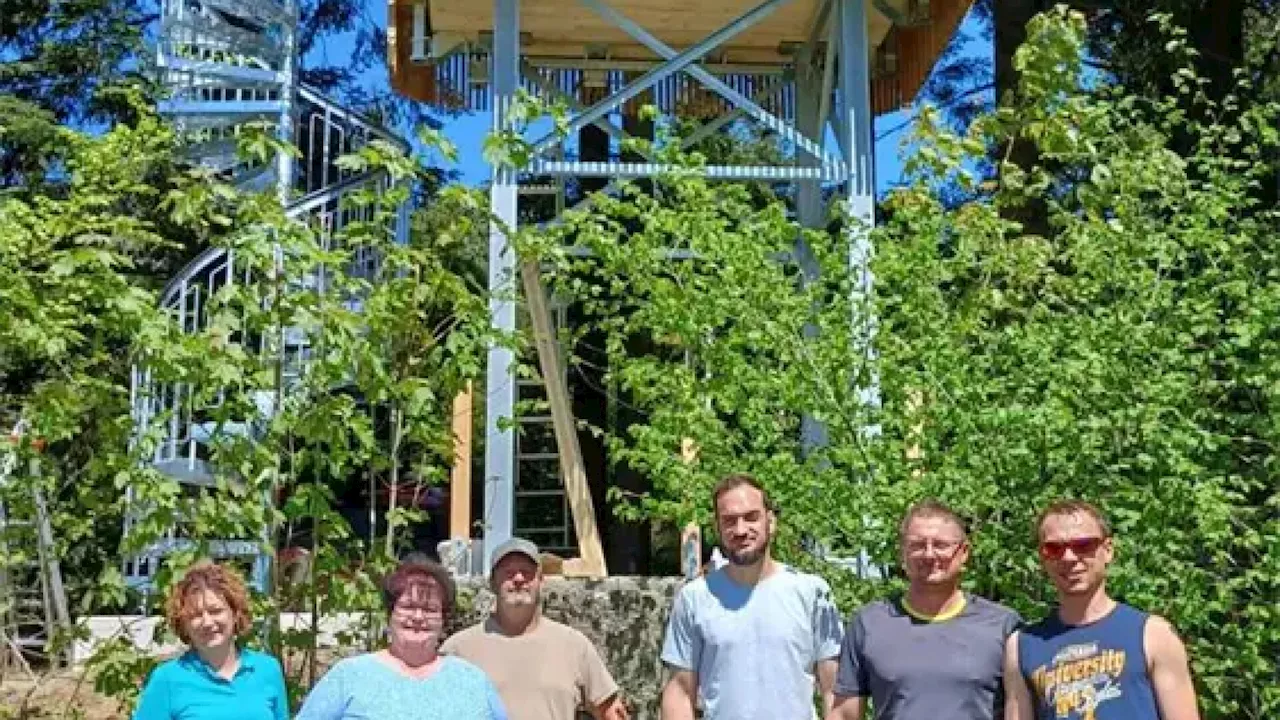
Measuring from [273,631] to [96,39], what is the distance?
13.3 m

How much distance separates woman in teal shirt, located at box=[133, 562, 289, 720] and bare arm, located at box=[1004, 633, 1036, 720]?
5.48 feet

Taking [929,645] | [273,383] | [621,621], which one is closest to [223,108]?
[621,621]

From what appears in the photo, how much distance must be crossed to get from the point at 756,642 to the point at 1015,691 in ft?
2.05

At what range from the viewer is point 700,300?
471 cm

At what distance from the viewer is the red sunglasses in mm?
3119

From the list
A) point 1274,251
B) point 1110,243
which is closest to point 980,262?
point 1110,243

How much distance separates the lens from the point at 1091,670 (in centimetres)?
302

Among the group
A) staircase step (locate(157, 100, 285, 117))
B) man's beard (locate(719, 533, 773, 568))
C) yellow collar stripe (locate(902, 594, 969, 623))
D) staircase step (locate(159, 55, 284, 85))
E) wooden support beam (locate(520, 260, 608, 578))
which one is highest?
staircase step (locate(159, 55, 284, 85))

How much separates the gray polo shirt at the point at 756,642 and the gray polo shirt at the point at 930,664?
0.18 meters

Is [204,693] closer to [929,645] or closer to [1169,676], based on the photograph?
[929,645]

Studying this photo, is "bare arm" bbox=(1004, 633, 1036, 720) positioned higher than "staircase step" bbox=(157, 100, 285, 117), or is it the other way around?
"staircase step" bbox=(157, 100, 285, 117)

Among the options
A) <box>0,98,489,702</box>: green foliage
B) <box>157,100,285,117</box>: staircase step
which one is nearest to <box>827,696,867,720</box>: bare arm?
<box>0,98,489,702</box>: green foliage

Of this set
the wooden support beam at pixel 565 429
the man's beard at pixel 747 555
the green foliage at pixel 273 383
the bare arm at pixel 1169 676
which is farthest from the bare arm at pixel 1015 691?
the wooden support beam at pixel 565 429

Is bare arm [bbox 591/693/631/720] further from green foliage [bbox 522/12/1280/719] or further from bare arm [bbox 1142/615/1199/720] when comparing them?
bare arm [bbox 1142/615/1199/720]
